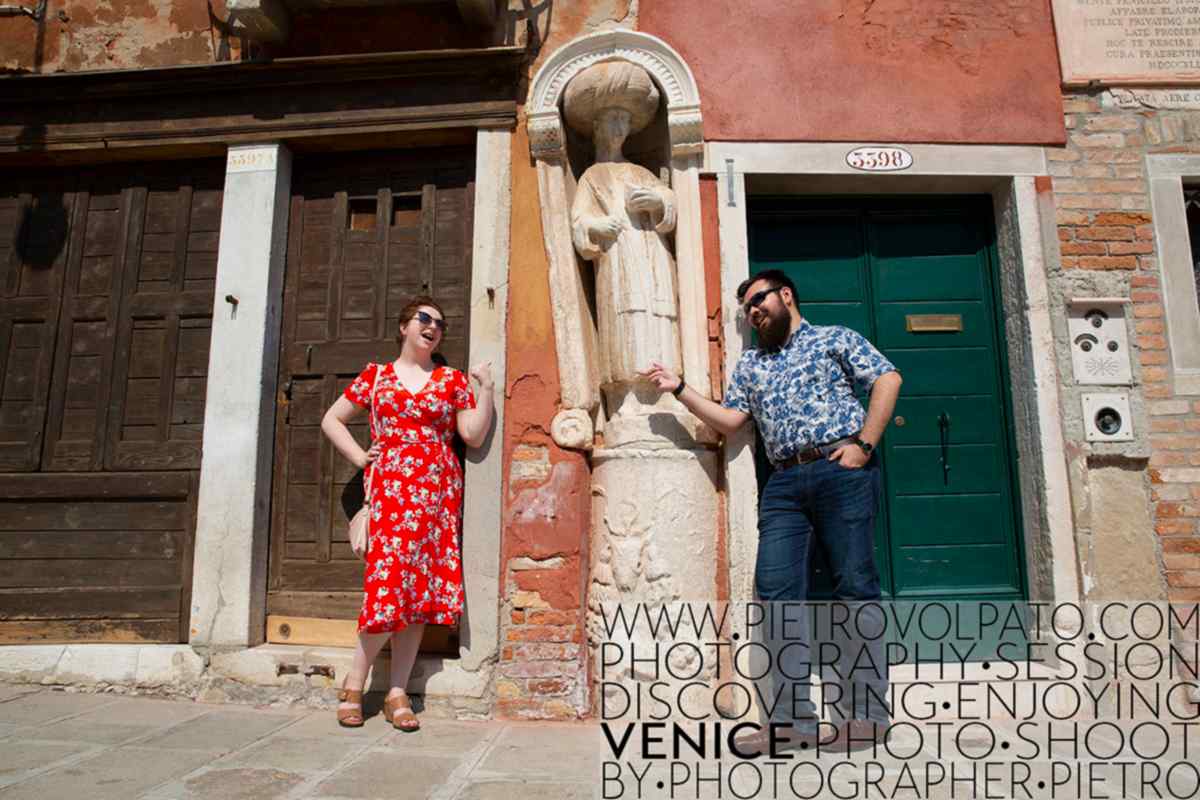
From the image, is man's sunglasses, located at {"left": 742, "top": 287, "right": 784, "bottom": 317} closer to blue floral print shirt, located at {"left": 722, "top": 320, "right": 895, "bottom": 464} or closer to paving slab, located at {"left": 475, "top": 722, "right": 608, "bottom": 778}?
blue floral print shirt, located at {"left": 722, "top": 320, "right": 895, "bottom": 464}

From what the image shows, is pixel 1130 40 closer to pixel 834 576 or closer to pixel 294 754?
pixel 834 576

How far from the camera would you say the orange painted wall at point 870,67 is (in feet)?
13.0

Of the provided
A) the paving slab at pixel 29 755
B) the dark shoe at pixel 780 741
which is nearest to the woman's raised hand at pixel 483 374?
the dark shoe at pixel 780 741

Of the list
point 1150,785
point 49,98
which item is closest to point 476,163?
point 49,98

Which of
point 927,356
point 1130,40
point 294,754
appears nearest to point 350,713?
point 294,754

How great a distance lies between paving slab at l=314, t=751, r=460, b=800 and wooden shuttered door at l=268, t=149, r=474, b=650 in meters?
1.19

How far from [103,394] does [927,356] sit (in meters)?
4.49

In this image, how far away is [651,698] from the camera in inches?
129

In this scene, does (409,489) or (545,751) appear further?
(409,489)

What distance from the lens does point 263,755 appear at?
9.16ft

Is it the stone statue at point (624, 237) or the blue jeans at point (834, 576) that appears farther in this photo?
the stone statue at point (624, 237)

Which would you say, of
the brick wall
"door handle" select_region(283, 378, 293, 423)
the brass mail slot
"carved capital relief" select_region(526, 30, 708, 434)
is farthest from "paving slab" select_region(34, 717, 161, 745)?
the brick wall

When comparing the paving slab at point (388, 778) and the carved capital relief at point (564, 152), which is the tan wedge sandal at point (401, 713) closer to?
the paving slab at point (388, 778)

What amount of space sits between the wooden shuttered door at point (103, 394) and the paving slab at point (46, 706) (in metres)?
0.37
